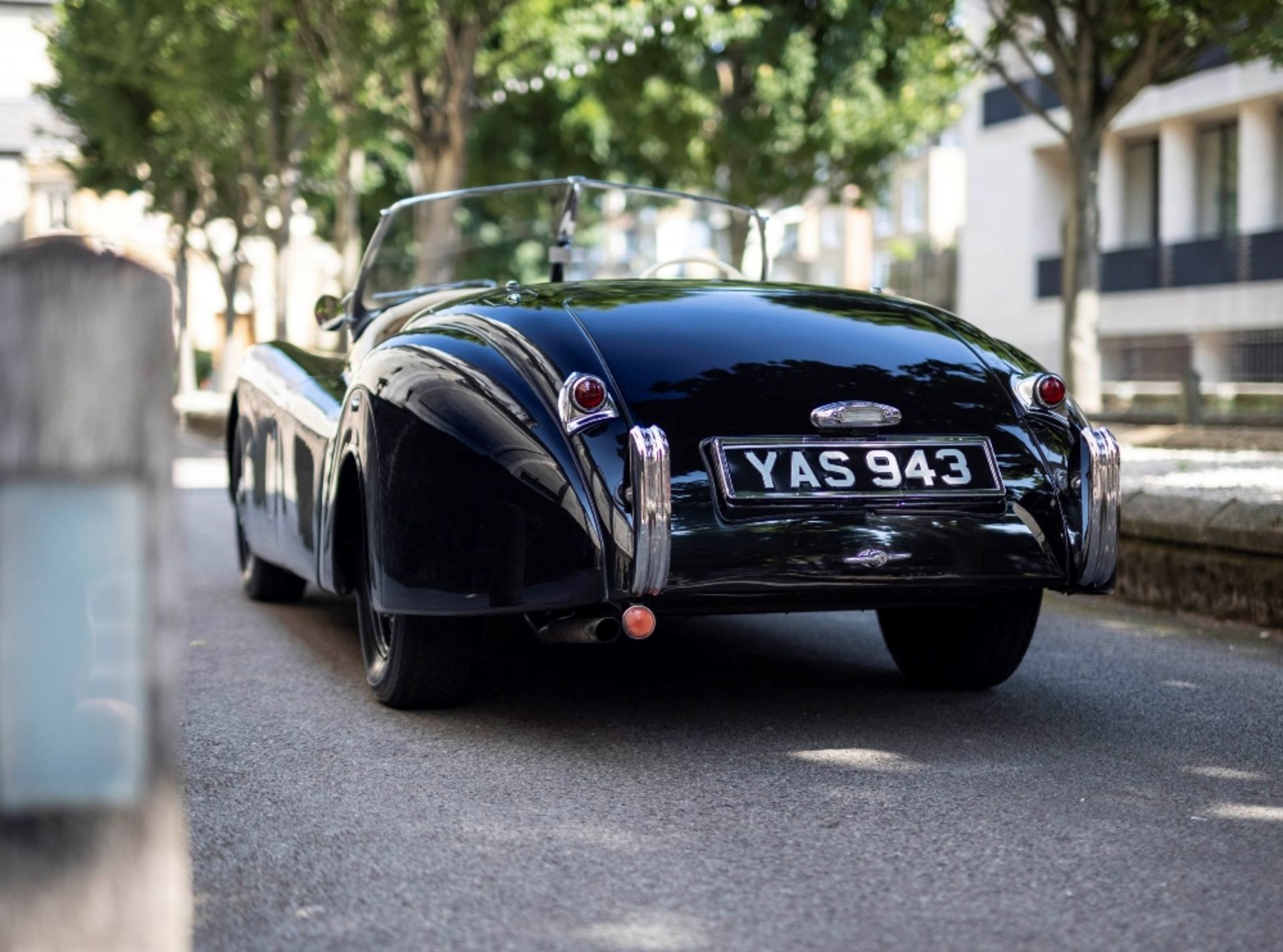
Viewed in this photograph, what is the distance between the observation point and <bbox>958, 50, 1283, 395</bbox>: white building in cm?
2941

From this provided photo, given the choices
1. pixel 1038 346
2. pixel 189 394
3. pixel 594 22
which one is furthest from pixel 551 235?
pixel 189 394

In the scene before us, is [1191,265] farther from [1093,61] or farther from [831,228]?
[831,228]

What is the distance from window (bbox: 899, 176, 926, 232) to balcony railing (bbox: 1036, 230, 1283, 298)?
33180 mm

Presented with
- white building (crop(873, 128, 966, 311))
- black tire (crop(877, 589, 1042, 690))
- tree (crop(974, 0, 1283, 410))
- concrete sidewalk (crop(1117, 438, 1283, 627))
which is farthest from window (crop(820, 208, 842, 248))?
black tire (crop(877, 589, 1042, 690))

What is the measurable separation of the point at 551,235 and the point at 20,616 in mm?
A: 4246

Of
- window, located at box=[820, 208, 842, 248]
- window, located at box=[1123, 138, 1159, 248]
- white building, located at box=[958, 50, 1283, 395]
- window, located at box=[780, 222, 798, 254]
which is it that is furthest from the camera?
window, located at box=[780, 222, 798, 254]

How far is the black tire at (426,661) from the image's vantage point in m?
4.80

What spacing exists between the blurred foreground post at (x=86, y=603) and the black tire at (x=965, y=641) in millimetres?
3005

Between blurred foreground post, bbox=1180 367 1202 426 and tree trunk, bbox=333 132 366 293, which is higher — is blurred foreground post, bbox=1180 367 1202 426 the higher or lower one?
the lower one

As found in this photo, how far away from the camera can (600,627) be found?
4.37 meters

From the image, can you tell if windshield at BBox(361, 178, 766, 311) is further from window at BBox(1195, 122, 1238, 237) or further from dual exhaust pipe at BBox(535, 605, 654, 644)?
window at BBox(1195, 122, 1238, 237)

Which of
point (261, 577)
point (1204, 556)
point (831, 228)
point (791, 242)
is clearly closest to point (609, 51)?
point (261, 577)

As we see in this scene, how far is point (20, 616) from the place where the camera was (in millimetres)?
2244

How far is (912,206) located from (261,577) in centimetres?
6293
